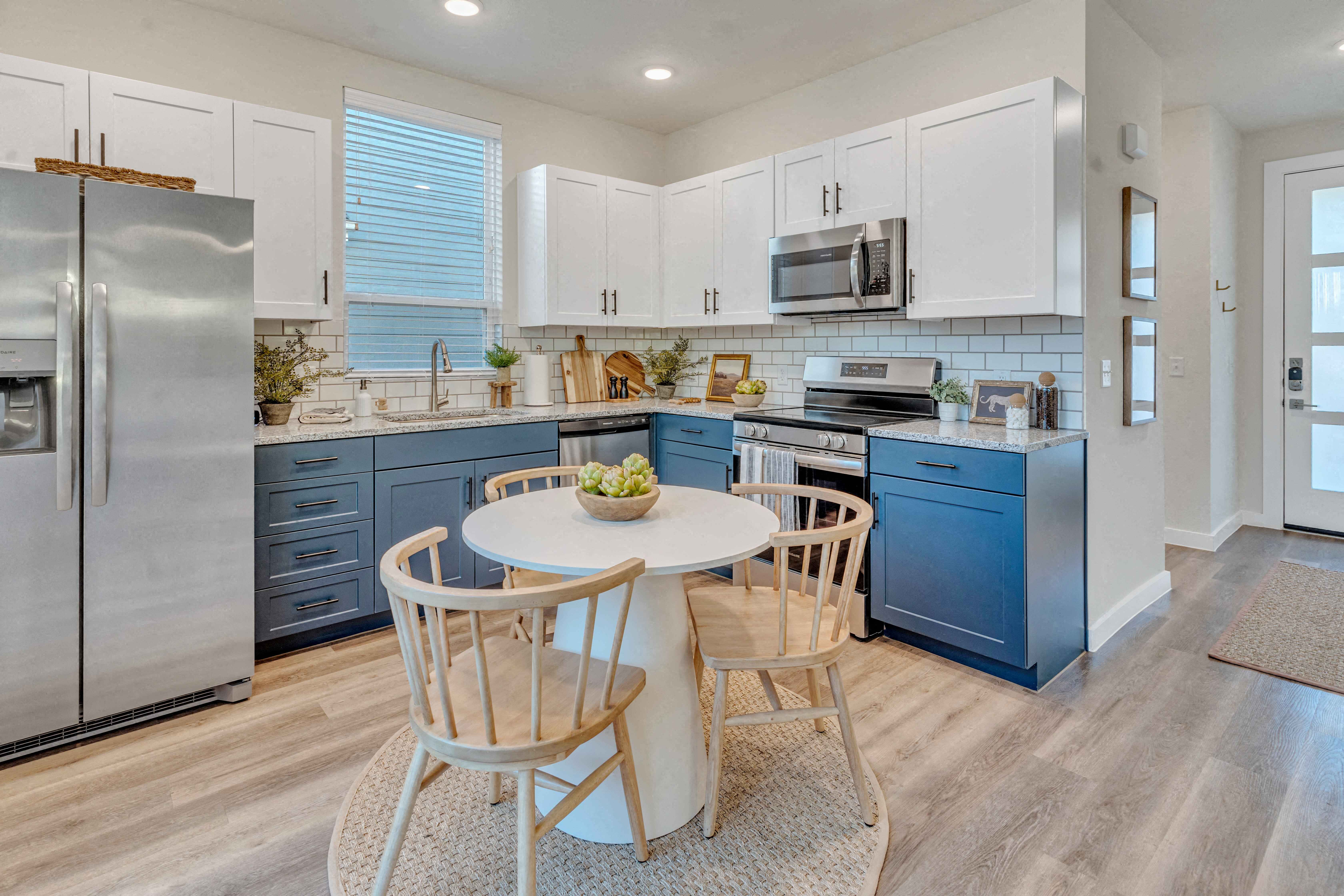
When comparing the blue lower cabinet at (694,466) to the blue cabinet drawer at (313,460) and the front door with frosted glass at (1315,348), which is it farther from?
the front door with frosted glass at (1315,348)

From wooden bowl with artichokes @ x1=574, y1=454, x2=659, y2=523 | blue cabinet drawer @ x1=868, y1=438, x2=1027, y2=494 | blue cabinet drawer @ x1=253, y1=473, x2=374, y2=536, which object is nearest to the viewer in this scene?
wooden bowl with artichokes @ x1=574, y1=454, x2=659, y2=523

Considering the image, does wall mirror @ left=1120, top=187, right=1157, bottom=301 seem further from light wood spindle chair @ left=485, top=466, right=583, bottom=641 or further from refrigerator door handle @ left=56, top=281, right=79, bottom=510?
refrigerator door handle @ left=56, top=281, right=79, bottom=510

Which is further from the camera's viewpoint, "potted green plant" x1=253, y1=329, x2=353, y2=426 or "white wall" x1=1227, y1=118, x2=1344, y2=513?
"white wall" x1=1227, y1=118, x2=1344, y2=513

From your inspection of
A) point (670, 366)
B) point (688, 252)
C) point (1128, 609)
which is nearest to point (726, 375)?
point (670, 366)

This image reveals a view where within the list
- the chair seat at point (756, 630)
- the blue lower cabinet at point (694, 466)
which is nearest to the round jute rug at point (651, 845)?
the chair seat at point (756, 630)

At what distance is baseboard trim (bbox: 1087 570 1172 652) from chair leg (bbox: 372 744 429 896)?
268cm

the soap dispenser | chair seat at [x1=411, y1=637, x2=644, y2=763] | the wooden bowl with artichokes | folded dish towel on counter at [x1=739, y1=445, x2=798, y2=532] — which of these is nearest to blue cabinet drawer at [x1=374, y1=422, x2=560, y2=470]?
the soap dispenser

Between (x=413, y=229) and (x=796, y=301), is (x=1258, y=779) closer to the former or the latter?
(x=796, y=301)

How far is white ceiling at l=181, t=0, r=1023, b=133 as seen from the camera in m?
Result: 3.06

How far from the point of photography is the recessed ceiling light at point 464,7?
2.98 meters

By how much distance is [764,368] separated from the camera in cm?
438

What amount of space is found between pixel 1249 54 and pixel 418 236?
428cm

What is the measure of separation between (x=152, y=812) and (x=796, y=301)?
3184mm

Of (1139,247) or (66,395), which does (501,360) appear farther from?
(1139,247)
